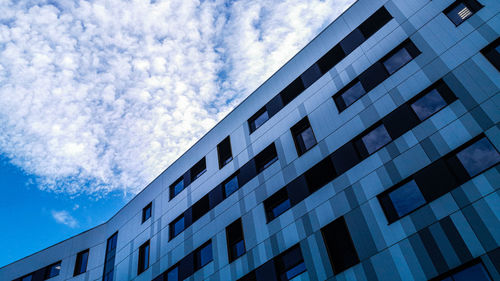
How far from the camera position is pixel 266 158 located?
22.8 m

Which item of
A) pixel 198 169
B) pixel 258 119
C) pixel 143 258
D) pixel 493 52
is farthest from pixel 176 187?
pixel 493 52

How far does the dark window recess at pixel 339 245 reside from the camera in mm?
15305

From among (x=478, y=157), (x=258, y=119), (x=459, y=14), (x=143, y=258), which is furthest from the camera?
(x=143, y=258)

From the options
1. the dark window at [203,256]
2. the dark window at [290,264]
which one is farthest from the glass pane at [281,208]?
the dark window at [203,256]

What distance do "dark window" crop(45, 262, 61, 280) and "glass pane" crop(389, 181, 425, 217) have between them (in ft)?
102

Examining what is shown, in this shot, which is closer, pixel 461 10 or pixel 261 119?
pixel 461 10

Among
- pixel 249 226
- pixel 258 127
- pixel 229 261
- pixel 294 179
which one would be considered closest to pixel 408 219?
pixel 294 179

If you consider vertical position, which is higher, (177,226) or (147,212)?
(147,212)

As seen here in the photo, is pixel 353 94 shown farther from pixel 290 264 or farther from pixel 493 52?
pixel 290 264

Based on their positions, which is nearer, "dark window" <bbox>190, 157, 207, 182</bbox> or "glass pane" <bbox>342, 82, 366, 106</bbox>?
"glass pane" <bbox>342, 82, 366, 106</bbox>

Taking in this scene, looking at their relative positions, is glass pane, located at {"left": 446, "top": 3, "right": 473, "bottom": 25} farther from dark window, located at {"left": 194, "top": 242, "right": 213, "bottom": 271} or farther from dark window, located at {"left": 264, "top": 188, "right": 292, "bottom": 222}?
dark window, located at {"left": 194, "top": 242, "right": 213, "bottom": 271}

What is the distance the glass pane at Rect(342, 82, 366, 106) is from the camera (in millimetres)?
19194

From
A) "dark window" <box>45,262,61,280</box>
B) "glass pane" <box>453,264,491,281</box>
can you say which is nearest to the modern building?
"glass pane" <box>453,264,491,281</box>

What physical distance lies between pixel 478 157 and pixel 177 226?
20287 millimetres
